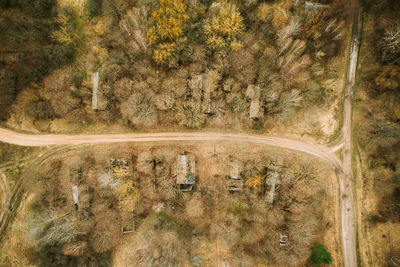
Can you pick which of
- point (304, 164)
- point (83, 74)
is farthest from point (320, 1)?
point (83, 74)

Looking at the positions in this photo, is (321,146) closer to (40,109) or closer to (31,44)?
(40,109)

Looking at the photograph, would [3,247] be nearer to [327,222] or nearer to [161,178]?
[161,178]

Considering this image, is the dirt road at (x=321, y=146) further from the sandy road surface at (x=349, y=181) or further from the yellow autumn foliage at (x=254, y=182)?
the yellow autumn foliage at (x=254, y=182)

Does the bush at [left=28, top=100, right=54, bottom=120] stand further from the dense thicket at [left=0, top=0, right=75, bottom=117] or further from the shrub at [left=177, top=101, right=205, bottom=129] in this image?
the shrub at [left=177, top=101, right=205, bottom=129]

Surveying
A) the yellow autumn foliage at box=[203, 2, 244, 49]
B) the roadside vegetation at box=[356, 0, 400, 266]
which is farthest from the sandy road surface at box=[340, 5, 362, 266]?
the yellow autumn foliage at box=[203, 2, 244, 49]

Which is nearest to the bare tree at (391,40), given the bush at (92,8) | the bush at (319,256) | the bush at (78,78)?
the bush at (319,256)

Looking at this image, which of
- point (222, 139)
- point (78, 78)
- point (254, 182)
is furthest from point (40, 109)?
point (254, 182)
